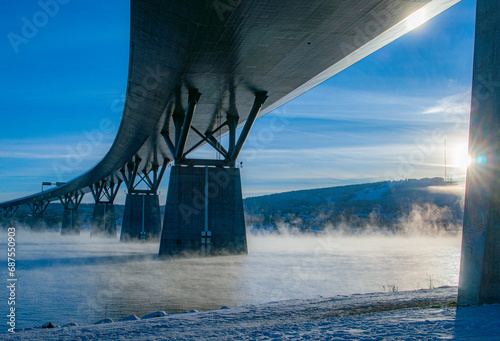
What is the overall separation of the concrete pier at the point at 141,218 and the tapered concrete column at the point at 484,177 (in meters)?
46.8

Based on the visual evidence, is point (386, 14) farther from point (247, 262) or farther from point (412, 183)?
point (412, 183)

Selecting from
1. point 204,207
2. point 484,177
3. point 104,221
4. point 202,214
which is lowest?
point 104,221

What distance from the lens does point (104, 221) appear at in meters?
77.7

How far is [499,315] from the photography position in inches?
301

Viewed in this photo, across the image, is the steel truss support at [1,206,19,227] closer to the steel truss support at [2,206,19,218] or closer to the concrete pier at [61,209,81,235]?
the steel truss support at [2,206,19,218]

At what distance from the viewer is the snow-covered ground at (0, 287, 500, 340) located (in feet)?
22.4

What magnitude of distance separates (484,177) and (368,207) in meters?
132

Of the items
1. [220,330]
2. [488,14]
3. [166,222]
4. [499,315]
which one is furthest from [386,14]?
[166,222]

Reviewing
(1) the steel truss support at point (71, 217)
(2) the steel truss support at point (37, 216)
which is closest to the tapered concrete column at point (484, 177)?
(1) the steel truss support at point (71, 217)

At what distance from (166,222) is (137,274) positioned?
7.62m

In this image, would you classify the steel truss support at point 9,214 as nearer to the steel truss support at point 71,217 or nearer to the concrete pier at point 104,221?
the steel truss support at point 71,217

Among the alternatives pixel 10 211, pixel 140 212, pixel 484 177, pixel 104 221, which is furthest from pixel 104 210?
pixel 484 177

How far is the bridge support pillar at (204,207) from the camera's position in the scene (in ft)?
95.6

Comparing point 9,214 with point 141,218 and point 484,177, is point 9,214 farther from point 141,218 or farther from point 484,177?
point 484,177
